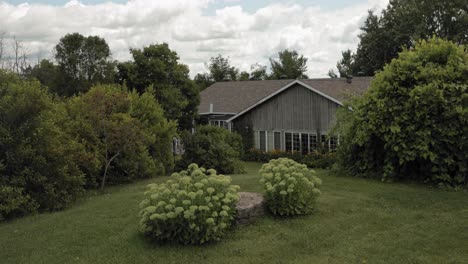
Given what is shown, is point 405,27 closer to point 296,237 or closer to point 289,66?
point 289,66

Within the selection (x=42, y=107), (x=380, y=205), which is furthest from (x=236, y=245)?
(x=42, y=107)

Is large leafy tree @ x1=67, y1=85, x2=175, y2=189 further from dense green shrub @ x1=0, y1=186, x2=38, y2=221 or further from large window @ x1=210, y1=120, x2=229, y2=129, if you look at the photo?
large window @ x1=210, y1=120, x2=229, y2=129

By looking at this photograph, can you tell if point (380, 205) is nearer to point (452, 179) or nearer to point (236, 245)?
point (452, 179)

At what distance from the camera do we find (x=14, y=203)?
9.85 m

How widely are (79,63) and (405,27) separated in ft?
98.9

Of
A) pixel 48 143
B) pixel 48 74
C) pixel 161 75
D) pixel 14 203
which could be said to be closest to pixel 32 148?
pixel 48 143

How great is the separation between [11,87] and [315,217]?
832 cm

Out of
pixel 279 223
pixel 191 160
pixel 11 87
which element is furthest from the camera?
pixel 191 160

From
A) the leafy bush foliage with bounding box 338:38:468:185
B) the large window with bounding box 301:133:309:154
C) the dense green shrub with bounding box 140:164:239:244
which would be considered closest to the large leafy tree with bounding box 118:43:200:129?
the large window with bounding box 301:133:309:154

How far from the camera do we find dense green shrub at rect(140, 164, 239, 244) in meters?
6.84

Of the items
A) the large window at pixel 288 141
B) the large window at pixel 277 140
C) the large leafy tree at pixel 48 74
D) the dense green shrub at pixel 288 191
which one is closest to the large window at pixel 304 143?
the large window at pixel 288 141

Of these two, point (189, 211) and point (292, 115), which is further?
point (292, 115)

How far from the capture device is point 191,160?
60.8 feet

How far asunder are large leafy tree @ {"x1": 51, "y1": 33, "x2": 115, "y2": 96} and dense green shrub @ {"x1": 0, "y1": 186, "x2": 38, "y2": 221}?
2436 cm
